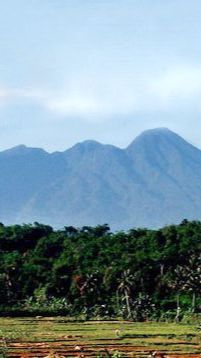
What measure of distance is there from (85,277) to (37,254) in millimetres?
12453

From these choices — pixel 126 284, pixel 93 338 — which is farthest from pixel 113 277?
pixel 93 338

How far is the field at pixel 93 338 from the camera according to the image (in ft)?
132

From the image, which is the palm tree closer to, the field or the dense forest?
the dense forest

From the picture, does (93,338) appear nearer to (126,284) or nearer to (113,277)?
(126,284)

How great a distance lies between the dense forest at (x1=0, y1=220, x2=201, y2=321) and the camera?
69.5 metres

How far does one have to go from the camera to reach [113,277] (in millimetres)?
71625

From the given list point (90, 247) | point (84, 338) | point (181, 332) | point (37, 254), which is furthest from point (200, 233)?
point (84, 338)

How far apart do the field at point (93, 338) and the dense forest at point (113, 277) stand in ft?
20.1

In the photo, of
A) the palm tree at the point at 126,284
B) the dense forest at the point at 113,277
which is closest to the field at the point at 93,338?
the dense forest at the point at 113,277

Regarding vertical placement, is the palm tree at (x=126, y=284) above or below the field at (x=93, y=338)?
above

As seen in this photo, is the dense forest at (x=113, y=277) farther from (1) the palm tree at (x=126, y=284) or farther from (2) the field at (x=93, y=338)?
(2) the field at (x=93, y=338)

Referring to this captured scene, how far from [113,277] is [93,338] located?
23608 millimetres

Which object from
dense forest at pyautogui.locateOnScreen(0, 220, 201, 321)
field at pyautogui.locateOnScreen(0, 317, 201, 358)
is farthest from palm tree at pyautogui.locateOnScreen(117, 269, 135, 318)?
field at pyautogui.locateOnScreen(0, 317, 201, 358)

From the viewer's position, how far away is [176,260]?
74.4m
